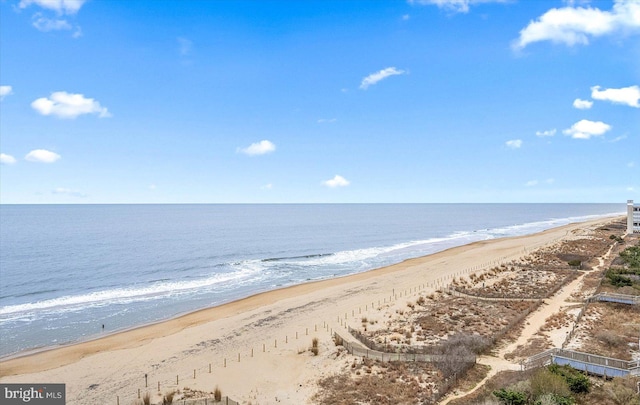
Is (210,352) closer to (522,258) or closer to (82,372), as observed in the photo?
(82,372)

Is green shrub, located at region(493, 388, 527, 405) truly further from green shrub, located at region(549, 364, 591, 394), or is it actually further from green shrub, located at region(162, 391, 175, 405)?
green shrub, located at region(162, 391, 175, 405)

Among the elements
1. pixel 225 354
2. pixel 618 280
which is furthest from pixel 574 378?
pixel 618 280

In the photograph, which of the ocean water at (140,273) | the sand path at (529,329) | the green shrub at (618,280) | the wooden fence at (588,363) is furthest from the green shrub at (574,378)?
the ocean water at (140,273)

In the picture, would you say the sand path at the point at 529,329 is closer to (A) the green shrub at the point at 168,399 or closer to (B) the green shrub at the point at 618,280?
(B) the green shrub at the point at 618,280

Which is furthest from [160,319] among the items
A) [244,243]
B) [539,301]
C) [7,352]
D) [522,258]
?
[244,243]

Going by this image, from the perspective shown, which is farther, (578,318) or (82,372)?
(578,318)

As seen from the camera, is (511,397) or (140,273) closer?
(511,397)

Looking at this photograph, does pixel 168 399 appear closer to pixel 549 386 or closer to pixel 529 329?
pixel 549 386
